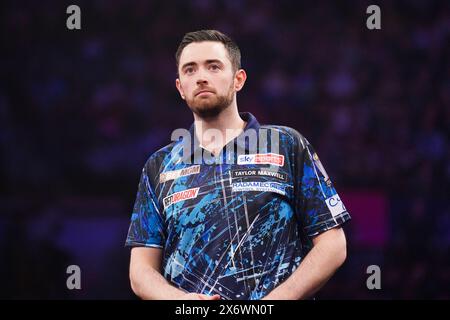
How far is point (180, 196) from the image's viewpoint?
2.45 meters

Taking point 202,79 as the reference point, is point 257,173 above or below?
below

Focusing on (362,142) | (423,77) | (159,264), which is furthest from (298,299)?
(423,77)

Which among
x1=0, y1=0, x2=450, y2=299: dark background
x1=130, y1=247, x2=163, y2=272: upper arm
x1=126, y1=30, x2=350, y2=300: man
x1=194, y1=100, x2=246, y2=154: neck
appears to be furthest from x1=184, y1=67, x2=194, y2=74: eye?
x1=0, y1=0, x2=450, y2=299: dark background

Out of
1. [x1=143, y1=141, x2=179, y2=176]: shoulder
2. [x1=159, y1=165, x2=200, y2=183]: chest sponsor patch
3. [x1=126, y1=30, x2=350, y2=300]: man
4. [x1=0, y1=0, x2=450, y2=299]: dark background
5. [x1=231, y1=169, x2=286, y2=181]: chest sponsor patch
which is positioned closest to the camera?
[x1=126, y1=30, x2=350, y2=300]: man

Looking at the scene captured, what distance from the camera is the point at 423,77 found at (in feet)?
17.4

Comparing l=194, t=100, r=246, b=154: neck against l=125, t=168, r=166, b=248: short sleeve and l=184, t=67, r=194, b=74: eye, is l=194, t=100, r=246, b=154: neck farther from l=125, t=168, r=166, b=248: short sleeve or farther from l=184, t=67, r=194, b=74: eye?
l=125, t=168, r=166, b=248: short sleeve

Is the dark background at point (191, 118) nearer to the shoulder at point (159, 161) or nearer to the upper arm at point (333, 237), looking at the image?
the shoulder at point (159, 161)

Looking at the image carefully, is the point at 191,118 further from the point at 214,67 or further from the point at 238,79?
the point at 214,67

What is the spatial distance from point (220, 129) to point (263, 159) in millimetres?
216

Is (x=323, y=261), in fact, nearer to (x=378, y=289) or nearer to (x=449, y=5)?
(x=378, y=289)

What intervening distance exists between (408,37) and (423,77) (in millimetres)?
359

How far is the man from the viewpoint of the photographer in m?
2.29

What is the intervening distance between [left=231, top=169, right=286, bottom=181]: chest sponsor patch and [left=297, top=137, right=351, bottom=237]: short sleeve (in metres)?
0.07

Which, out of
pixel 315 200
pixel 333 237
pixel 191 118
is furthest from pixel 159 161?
pixel 191 118
